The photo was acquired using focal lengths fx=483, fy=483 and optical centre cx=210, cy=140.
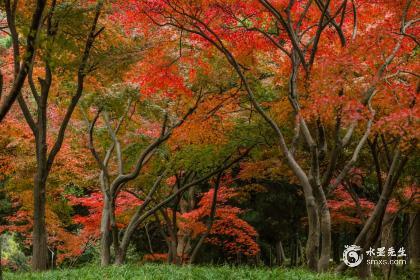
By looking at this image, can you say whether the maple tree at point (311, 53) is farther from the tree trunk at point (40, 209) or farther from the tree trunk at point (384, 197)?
the tree trunk at point (40, 209)

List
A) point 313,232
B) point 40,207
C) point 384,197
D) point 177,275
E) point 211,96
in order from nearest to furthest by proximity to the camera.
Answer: point 177,275 < point 313,232 < point 40,207 < point 384,197 < point 211,96

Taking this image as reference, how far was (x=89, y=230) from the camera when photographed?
21.7 meters

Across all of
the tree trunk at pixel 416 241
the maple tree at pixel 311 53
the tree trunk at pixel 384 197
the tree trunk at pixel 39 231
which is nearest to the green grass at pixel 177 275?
the maple tree at pixel 311 53

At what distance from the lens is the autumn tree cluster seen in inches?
383

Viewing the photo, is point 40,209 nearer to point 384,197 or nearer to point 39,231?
point 39,231

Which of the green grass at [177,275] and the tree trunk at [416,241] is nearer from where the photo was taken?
the green grass at [177,275]

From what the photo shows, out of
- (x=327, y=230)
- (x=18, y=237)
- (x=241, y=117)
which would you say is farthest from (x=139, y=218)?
(x=18, y=237)

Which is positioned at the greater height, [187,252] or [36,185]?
[36,185]

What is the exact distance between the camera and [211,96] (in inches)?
529

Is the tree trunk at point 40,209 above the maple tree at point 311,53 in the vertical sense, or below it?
below

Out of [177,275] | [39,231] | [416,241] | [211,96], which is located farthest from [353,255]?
[39,231]

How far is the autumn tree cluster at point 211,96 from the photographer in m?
9.73

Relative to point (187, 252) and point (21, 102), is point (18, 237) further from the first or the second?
point (21, 102)

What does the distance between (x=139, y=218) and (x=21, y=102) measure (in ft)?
18.5
